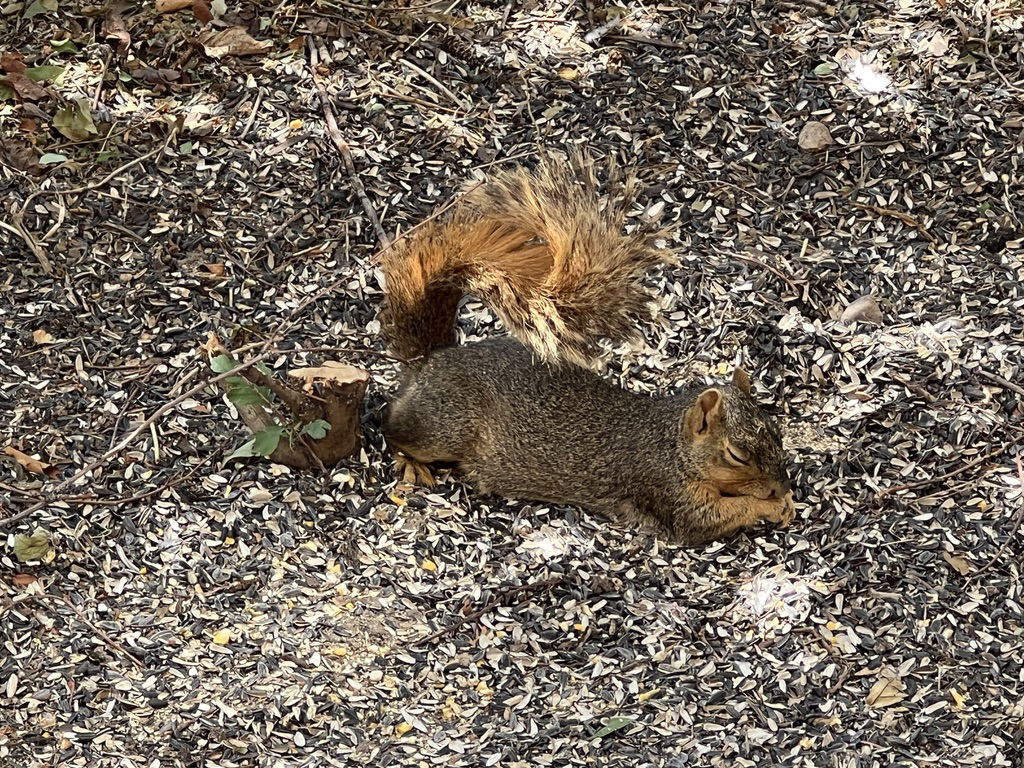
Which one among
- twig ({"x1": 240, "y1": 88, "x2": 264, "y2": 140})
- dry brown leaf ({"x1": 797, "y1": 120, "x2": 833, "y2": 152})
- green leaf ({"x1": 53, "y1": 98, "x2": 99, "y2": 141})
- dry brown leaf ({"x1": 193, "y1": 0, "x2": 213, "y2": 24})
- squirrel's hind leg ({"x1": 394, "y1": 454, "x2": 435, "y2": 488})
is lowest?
squirrel's hind leg ({"x1": 394, "y1": 454, "x2": 435, "y2": 488})

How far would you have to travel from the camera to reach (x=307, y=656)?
3.52 m

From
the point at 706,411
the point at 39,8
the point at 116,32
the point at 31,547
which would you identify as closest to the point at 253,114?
the point at 116,32

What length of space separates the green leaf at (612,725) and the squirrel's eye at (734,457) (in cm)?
80

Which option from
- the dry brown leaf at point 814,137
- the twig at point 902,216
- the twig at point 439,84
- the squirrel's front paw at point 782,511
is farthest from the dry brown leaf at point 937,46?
the squirrel's front paw at point 782,511

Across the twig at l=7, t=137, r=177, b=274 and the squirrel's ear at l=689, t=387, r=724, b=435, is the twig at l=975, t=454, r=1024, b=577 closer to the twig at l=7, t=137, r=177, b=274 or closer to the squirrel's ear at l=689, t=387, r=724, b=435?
the squirrel's ear at l=689, t=387, r=724, b=435

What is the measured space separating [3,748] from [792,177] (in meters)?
3.17

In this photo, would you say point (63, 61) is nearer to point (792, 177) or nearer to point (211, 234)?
point (211, 234)

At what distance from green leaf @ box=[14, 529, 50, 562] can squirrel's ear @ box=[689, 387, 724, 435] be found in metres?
1.84

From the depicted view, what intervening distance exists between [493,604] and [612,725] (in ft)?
1.59

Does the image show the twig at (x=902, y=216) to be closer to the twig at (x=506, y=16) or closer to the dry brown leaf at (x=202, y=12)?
the twig at (x=506, y=16)

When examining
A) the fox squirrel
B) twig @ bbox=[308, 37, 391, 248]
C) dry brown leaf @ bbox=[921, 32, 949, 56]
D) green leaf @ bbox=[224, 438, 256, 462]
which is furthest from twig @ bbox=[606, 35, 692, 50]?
green leaf @ bbox=[224, 438, 256, 462]

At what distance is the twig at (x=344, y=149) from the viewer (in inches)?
178

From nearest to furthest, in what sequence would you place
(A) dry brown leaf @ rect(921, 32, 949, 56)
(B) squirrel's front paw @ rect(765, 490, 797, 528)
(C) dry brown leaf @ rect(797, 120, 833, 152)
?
1. (B) squirrel's front paw @ rect(765, 490, 797, 528)
2. (C) dry brown leaf @ rect(797, 120, 833, 152)
3. (A) dry brown leaf @ rect(921, 32, 949, 56)

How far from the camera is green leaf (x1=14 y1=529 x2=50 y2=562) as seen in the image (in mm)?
3658
